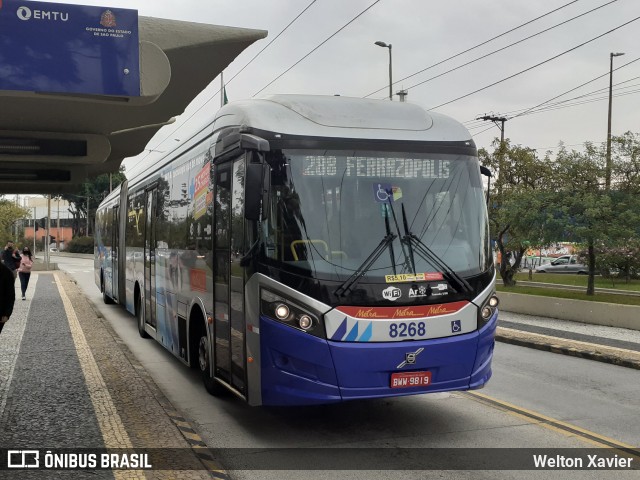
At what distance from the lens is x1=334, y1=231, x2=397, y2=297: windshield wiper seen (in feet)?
19.5

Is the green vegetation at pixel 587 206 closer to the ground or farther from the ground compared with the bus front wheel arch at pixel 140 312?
farther from the ground

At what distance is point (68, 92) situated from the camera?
577cm

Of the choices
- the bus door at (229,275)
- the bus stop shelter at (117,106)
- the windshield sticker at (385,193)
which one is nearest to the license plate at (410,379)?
the bus door at (229,275)

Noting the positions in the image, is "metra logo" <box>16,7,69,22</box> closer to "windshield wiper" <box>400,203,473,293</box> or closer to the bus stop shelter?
the bus stop shelter

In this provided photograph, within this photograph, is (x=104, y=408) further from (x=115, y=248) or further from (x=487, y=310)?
(x=115, y=248)

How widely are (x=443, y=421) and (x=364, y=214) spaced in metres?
2.34

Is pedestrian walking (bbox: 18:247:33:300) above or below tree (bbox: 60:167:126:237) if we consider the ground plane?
below

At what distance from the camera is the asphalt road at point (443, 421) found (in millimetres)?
6098

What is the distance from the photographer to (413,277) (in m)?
6.15

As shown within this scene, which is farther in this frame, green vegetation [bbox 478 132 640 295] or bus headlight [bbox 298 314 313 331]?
green vegetation [bbox 478 132 640 295]

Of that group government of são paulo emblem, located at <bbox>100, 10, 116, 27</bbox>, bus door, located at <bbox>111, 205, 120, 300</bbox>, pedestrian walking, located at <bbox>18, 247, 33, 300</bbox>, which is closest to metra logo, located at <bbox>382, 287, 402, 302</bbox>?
government of são paulo emblem, located at <bbox>100, 10, 116, 27</bbox>

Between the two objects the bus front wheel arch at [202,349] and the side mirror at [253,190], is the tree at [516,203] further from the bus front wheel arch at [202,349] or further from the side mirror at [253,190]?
the side mirror at [253,190]

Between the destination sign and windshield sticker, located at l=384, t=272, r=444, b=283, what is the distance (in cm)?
95

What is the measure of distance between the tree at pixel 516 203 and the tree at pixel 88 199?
69.9m
